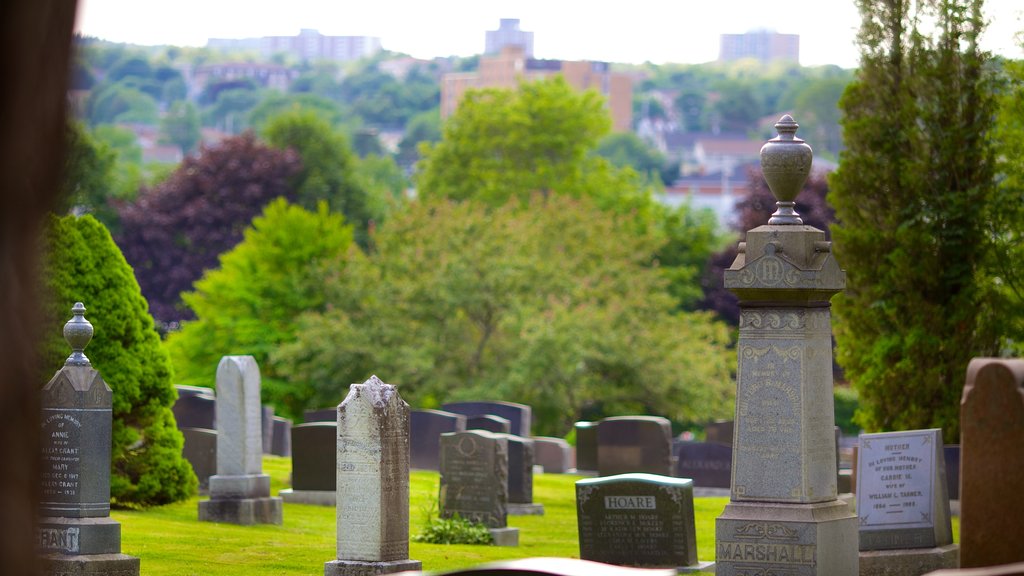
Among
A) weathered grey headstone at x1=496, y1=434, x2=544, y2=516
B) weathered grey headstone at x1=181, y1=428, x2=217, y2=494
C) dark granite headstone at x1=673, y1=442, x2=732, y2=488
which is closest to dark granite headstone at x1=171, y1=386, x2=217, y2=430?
weathered grey headstone at x1=181, y1=428, x2=217, y2=494

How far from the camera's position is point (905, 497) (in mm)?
14836

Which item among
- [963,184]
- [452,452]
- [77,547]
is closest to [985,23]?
[963,184]

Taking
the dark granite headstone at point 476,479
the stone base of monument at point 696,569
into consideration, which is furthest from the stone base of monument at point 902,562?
the dark granite headstone at point 476,479

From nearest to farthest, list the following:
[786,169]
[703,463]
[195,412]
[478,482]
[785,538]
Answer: [785,538], [786,169], [478,482], [703,463], [195,412]

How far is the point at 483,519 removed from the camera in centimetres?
1817

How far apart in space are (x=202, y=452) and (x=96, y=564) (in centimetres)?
788

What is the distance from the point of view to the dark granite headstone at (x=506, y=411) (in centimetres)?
2902

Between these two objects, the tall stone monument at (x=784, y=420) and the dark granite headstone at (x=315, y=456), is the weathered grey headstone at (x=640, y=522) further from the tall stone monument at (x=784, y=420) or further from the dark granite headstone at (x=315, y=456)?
the dark granite headstone at (x=315, y=456)

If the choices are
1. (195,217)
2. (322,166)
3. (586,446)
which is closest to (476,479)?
(586,446)

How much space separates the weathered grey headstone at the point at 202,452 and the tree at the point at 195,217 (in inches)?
1791

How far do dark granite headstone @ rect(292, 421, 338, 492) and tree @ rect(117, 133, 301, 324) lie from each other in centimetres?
4635

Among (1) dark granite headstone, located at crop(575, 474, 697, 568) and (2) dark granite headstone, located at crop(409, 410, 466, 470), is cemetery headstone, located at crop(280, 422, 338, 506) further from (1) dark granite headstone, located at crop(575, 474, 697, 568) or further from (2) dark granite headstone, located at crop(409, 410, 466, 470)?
(1) dark granite headstone, located at crop(575, 474, 697, 568)

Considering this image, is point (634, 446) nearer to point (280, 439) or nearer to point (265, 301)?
point (280, 439)

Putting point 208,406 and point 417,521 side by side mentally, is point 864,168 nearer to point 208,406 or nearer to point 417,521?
point 417,521
